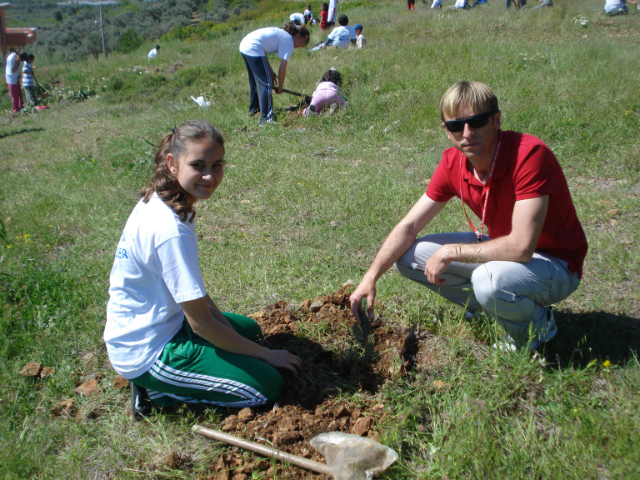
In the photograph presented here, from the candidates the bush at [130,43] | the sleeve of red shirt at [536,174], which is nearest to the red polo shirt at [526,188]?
the sleeve of red shirt at [536,174]

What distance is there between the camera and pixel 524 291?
2357mm

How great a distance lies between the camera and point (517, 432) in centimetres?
207

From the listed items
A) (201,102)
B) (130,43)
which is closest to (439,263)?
(201,102)

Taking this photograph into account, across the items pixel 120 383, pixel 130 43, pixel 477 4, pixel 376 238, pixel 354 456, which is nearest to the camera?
pixel 354 456

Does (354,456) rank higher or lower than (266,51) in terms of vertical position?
lower

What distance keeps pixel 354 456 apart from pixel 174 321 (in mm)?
1066

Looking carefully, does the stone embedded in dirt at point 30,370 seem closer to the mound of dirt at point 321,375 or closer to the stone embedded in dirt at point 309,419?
the mound of dirt at point 321,375

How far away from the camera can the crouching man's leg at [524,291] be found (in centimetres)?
234

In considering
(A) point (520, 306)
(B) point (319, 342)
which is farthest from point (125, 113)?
(A) point (520, 306)

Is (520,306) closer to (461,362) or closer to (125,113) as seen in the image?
(461,362)

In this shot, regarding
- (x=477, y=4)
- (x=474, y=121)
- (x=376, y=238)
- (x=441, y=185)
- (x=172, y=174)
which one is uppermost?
(x=477, y=4)

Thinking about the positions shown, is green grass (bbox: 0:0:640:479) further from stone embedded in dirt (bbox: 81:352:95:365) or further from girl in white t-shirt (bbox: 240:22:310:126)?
girl in white t-shirt (bbox: 240:22:310:126)

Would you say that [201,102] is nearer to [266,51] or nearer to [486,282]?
[266,51]

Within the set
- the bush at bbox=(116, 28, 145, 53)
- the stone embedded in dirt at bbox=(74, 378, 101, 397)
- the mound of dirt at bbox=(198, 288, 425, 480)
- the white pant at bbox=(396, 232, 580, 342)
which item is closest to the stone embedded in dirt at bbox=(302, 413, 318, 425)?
the mound of dirt at bbox=(198, 288, 425, 480)
